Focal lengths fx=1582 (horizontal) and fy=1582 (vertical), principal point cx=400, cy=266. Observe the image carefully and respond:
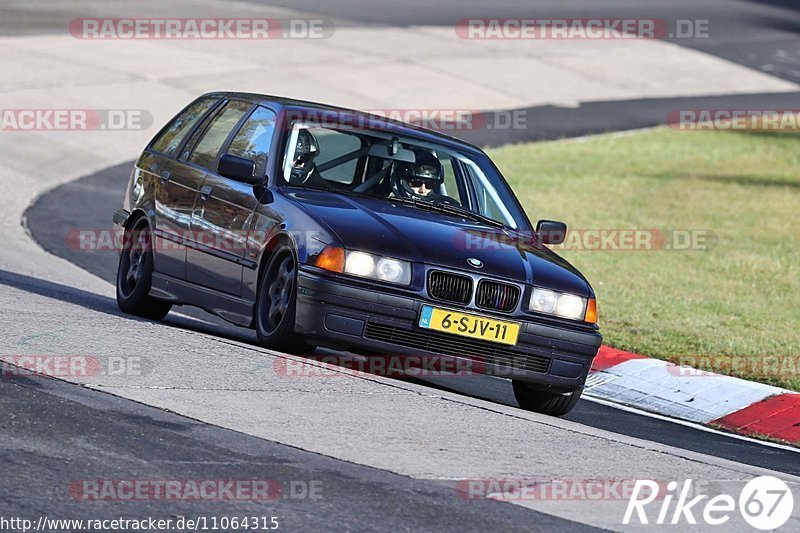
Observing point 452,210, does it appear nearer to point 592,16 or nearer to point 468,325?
Answer: point 468,325

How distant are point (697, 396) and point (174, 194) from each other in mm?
3859

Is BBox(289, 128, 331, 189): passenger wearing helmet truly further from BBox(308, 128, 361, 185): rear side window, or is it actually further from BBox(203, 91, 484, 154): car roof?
BBox(203, 91, 484, 154): car roof

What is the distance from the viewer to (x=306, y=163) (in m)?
9.73

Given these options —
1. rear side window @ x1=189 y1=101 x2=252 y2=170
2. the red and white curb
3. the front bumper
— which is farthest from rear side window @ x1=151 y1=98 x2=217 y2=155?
the red and white curb

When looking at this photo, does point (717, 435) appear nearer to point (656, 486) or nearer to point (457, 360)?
point (457, 360)

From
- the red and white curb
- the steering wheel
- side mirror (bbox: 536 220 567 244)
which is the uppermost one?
the steering wheel

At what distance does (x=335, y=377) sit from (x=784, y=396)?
3.92 m

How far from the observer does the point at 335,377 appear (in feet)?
27.8

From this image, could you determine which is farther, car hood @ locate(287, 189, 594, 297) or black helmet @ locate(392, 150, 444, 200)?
black helmet @ locate(392, 150, 444, 200)

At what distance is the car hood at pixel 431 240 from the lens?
870 centimetres

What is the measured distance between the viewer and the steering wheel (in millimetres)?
9789

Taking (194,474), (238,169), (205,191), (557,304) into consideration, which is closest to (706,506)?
(194,474)

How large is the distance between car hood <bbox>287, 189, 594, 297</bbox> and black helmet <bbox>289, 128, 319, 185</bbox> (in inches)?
7.7

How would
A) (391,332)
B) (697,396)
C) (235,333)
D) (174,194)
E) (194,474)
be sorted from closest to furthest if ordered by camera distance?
(194,474), (391,332), (174,194), (697,396), (235,333)
